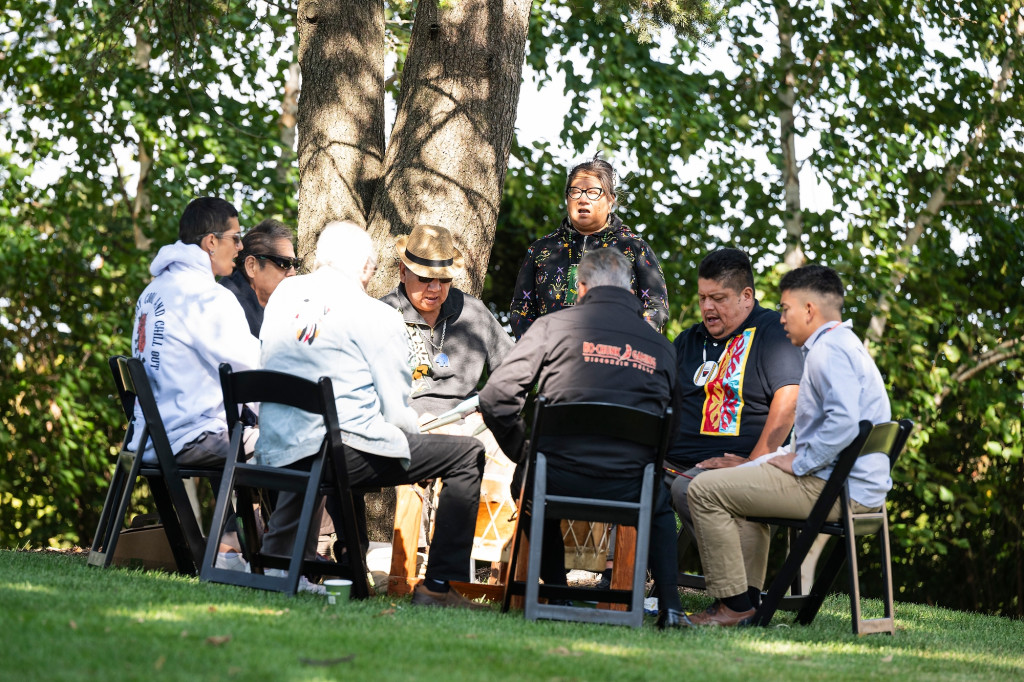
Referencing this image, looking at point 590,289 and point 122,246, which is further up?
point 122,246

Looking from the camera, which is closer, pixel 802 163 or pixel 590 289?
pixel 590 289

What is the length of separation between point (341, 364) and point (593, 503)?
44.8 inches

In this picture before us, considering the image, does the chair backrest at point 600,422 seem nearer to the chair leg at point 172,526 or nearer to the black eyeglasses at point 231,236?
the chair leg at point 172,526

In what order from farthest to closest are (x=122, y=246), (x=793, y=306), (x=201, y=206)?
(x=122, y=246) < (x=201, y=206) < (x=793, y=306)

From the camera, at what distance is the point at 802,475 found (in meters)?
4.57

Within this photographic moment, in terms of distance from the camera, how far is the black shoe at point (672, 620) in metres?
4.29

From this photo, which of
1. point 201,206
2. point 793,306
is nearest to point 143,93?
point 201,206

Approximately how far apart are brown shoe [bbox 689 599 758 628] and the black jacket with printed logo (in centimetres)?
75

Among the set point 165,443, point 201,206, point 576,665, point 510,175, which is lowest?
point 576,665

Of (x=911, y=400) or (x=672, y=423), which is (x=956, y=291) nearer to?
(x=911, y=400)

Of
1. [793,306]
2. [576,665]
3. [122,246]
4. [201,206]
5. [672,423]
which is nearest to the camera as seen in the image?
[576,665]

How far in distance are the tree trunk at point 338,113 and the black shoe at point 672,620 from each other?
9.78ft

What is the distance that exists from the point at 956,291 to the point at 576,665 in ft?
33.3

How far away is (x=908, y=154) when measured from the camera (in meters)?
11.0
